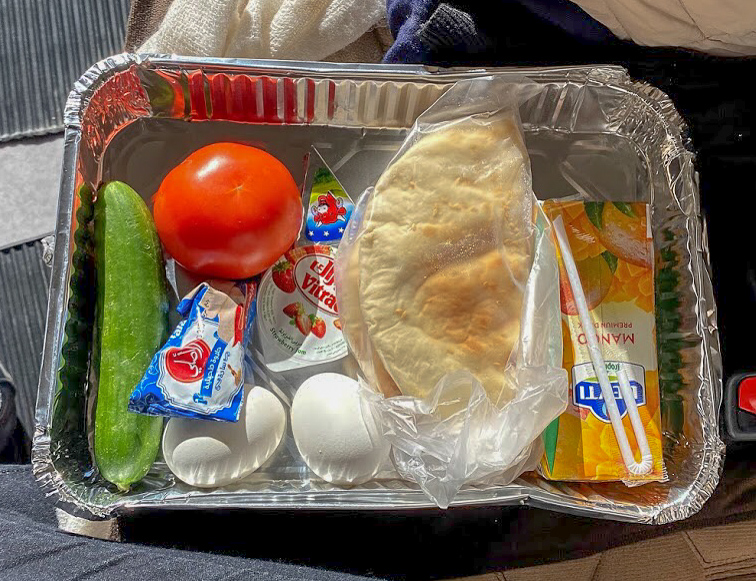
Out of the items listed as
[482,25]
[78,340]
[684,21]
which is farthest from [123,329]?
[684,21]

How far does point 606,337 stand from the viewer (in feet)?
2.58

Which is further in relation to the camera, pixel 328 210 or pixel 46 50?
pixel 46 50

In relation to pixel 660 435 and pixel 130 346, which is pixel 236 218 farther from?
pixel 660 435

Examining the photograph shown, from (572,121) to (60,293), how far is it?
66 cm

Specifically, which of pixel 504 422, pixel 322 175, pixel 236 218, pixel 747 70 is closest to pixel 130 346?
pixel 236 218

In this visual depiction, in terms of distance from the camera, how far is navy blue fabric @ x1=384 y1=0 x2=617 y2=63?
2.48ft

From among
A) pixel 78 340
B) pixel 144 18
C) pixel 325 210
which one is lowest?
pixel 78 340

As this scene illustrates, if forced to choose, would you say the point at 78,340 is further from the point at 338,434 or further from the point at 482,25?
the point at 482,25

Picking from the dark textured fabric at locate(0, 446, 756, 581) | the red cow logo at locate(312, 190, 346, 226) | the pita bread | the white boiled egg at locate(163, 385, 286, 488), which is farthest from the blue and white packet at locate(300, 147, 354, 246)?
the dark textured fabric at locate(0, 446, 756, 581)

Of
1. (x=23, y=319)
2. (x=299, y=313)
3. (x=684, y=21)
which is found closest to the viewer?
(x=684, y=21)

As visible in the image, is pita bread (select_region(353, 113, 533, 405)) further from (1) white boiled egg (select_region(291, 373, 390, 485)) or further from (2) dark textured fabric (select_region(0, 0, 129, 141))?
(2) dark textured fabric (select_region(0, 0, 129, 141))

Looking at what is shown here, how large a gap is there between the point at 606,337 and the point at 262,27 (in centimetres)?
57

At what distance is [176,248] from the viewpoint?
79 cm

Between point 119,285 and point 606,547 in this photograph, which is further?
point 606,547
